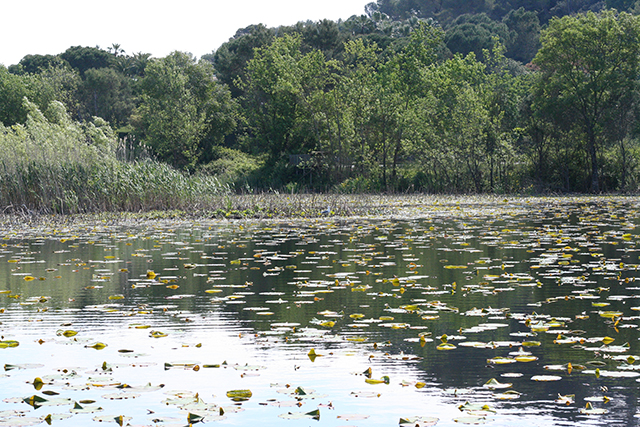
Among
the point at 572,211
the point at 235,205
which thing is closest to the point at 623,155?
the point at 572,211

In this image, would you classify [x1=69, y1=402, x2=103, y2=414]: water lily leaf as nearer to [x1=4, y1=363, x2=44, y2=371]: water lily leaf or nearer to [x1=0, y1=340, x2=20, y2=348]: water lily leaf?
[x1=4, y1=363, x2=44, y2=371]: water lily leaf

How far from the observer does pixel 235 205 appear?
23875 millimetres

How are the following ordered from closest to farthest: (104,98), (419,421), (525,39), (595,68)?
(419,421), (595,68), (104,98), (525,39)

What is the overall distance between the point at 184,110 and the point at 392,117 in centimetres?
2197

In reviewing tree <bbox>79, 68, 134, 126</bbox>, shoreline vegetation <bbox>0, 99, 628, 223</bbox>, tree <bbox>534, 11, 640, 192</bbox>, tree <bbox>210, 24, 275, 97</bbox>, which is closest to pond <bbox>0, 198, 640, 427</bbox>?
shoreline vegetation <bbox>0, 99, 628, 223</bbox>

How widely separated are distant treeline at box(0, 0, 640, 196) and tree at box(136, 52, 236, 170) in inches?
4.6

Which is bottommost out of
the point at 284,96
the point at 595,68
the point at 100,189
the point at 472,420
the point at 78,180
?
the point at 472,420

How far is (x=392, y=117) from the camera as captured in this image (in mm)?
41969

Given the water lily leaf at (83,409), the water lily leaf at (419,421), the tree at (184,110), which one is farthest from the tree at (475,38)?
the water lily leaf at (83,409)

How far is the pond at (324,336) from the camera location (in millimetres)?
4445

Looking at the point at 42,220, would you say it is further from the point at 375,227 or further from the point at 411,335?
the point at 411,335

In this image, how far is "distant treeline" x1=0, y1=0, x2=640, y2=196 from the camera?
36.1m

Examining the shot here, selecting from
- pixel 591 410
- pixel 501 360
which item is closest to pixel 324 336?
pixel 501 360

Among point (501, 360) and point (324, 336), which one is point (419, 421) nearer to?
point (501, 360)
